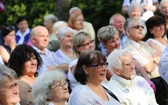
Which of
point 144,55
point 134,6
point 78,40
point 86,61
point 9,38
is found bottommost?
point 144,55

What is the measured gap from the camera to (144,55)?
8.15 metres

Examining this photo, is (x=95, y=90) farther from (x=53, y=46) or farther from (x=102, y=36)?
(x=53, y=46)

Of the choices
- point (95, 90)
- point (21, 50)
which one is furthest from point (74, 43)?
point (95, 90)

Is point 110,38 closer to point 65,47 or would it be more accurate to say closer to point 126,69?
point 65,47

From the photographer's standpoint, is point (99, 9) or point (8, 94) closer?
point (8, 94)

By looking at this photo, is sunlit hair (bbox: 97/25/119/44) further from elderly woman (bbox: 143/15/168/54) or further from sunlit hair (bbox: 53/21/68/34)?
sunlit hair (bbox: 53/21/68/34)

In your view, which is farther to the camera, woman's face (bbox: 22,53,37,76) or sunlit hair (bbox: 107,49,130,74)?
sunlit hair (bbox: 107,49,130,74)

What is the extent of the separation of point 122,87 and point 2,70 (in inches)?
77.9

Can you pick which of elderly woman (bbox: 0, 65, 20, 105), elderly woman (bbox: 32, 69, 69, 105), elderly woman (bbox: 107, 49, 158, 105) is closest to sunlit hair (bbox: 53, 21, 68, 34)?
elderly woman (bbox: 107, 49, 158, 105)

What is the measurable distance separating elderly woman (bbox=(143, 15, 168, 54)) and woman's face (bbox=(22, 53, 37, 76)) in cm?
236

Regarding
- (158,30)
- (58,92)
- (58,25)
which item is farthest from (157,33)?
(58,92)

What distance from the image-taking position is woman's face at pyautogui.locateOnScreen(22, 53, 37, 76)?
262 inches

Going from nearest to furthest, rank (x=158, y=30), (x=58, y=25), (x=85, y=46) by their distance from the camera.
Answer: (x=85, y=46)
(x=158, y=30)
(x=58, y=25)

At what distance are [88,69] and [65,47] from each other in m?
2.30
